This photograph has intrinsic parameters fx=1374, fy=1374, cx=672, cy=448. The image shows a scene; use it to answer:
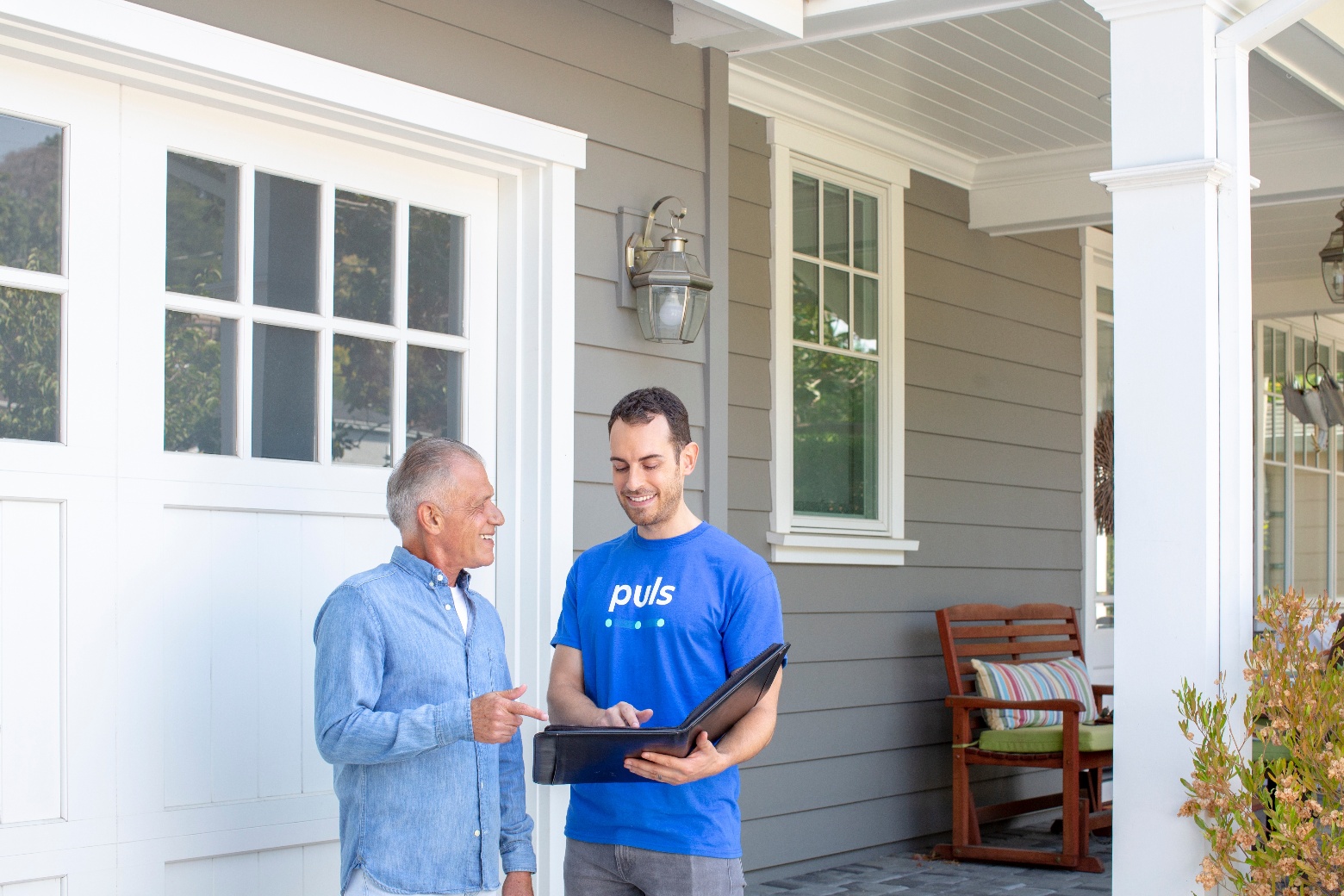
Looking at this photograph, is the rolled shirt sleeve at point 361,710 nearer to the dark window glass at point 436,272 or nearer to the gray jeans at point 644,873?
the gray jeans at point 644,873

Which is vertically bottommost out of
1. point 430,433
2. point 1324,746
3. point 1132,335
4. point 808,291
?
point 1324,746

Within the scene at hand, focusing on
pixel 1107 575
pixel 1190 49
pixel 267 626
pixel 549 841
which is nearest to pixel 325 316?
pixel 267 626

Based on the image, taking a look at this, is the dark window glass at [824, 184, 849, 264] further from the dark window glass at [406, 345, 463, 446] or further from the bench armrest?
the dark window glass at [406, 345, 463, 446]

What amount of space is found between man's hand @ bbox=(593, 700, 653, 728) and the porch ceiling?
2650 mm

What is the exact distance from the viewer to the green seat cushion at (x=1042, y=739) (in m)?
5.26

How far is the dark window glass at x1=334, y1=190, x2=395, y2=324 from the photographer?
3.10 m

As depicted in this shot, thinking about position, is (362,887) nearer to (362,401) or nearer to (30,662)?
(30,662)

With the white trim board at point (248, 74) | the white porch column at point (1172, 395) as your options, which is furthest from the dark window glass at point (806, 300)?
the white porch column at point (1172, 395)

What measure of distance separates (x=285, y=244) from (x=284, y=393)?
0.32m

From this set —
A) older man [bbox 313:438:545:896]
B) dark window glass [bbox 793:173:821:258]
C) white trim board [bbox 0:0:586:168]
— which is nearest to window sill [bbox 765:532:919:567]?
dark window glass [bbox 793:173:821:258]

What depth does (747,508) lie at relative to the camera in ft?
16.0

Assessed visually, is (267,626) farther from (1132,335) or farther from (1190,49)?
(1190,49)

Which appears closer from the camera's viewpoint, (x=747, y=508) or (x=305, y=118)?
(x=305, y=118)

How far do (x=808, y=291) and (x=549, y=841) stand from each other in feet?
8.45
